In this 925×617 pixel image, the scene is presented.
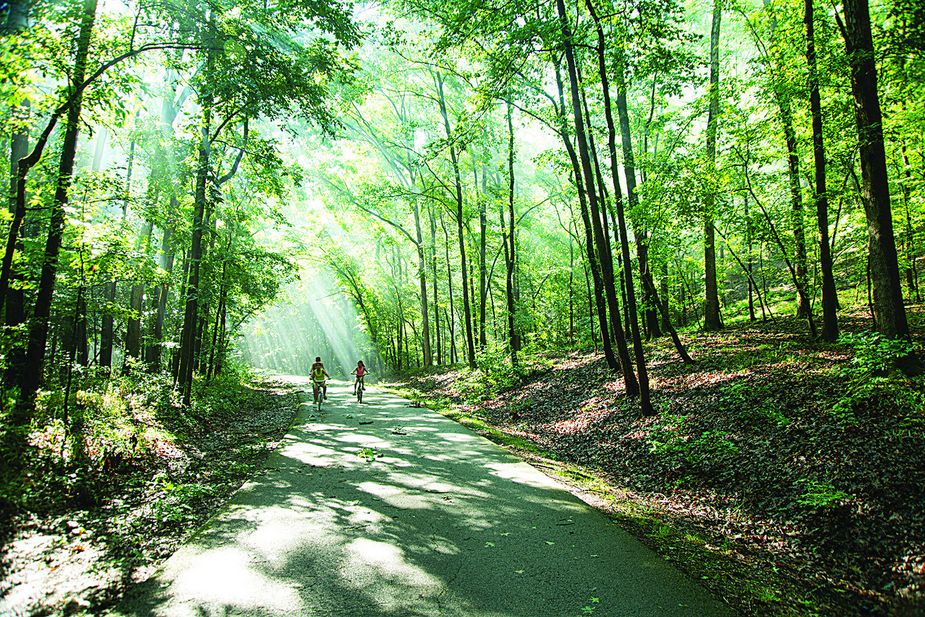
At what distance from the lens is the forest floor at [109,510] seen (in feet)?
12.4

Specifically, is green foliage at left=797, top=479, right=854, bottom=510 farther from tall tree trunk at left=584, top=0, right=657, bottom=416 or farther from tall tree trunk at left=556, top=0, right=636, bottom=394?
tall tree trunk at left=556, top=0, right=636, bottom=394

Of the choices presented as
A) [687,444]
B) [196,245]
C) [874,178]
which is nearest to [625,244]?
[874,178]

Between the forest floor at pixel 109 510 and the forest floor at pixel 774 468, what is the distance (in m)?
5.29

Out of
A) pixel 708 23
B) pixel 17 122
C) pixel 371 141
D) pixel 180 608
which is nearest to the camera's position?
pixel 180 608

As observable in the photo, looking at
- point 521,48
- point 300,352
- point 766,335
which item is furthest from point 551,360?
point 300,352

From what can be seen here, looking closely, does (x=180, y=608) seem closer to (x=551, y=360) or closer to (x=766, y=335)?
(x=766, y=335)

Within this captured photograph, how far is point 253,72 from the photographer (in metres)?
8.20

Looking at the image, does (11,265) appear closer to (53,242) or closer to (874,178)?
(53,242)

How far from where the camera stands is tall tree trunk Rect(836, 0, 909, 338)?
275 inches

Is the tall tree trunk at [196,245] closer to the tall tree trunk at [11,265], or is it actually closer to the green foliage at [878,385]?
the tall tree trunk at [11,265]

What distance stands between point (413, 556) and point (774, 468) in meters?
4.84

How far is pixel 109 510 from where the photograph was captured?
17.7ft

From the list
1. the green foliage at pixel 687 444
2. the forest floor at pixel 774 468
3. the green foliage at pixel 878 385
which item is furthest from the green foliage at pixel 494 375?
the green foliage at pixel 878 385

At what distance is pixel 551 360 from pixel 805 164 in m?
10.7
